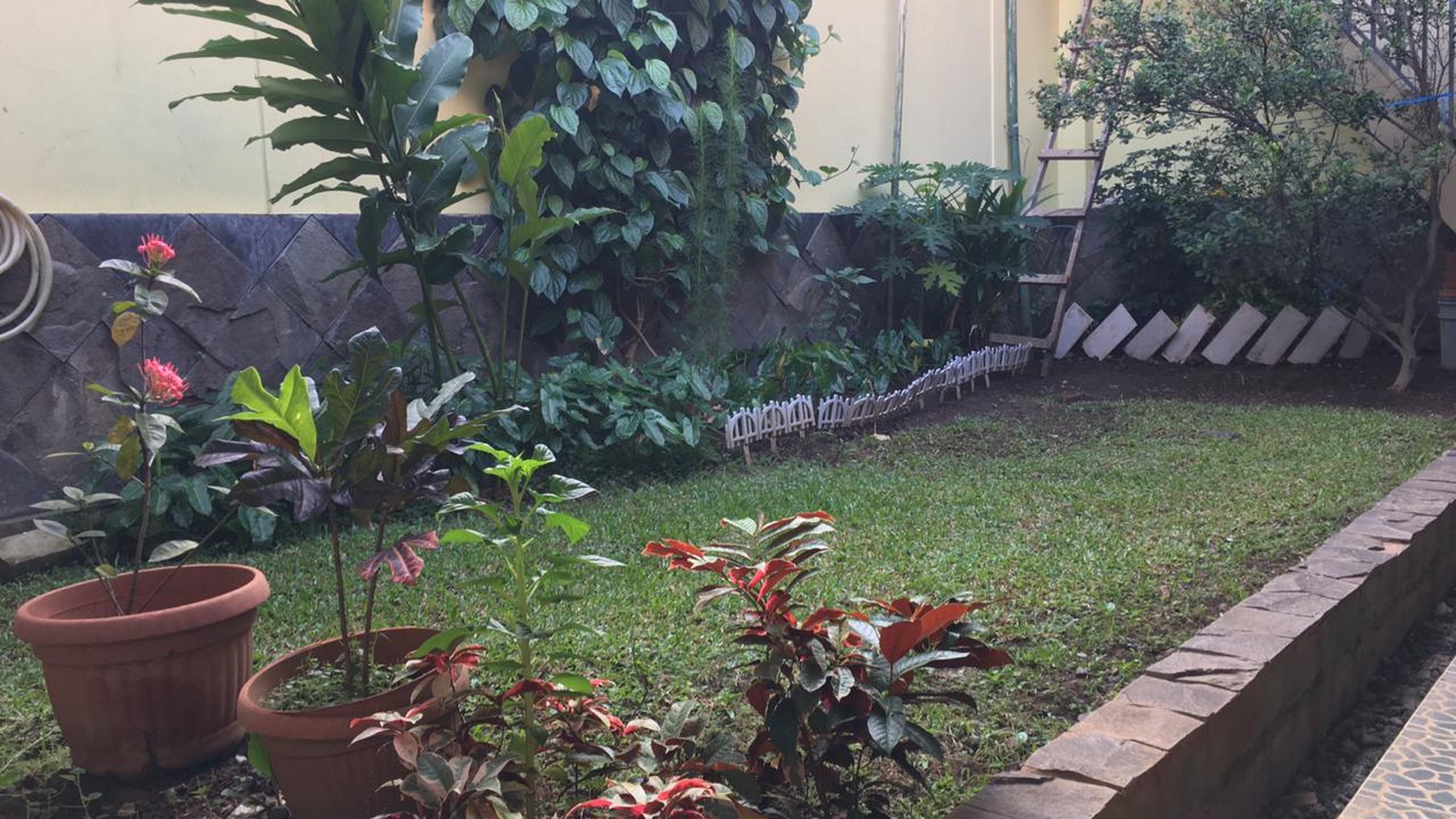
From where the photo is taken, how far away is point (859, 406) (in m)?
5.82

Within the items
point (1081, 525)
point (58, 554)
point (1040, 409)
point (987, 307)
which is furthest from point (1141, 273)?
point (58, 554)

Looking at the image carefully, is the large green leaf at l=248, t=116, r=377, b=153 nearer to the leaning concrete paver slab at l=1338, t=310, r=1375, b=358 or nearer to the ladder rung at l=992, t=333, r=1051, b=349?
the ladder rung at l=992, t=333, r=1051, b=349

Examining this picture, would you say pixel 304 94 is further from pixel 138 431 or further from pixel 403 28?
pixel 138 431

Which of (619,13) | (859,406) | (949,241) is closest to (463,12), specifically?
(619,13)

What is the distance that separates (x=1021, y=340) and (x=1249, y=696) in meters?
5.26

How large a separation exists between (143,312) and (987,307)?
18.9 feet

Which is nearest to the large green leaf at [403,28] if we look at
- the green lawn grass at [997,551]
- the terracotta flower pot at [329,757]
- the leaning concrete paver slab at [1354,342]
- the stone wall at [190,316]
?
the stone wall at [190,316]

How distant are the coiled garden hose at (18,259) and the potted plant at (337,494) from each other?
235 centimetres

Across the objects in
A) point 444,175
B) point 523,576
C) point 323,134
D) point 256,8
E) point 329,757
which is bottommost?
point 329,757

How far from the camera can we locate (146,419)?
7.32 ft

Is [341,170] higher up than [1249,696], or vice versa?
[341,170]

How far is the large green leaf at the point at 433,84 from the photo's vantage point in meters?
4.18

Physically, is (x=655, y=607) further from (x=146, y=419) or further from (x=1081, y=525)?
(x=1081, y=525)

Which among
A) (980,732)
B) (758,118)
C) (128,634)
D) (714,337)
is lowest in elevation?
(980,732)
